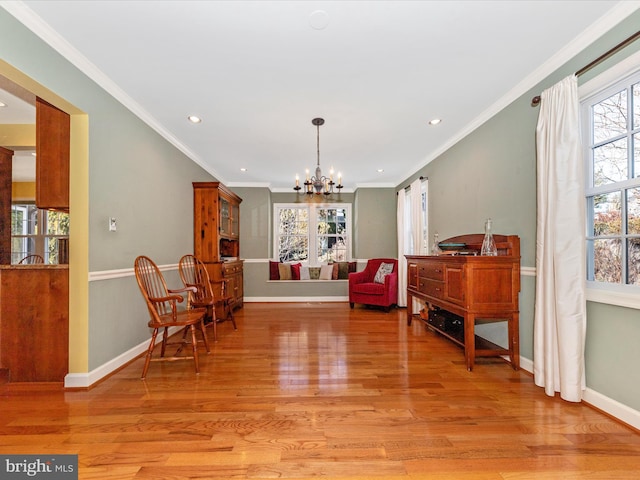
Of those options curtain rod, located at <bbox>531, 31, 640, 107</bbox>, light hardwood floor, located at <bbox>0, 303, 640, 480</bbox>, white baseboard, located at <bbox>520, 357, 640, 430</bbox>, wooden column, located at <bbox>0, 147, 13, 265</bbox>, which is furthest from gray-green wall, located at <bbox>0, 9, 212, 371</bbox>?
white baseboard, located at <bbox>520, 357, 640, 430</bbox>

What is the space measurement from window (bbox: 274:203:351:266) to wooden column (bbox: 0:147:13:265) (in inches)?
173

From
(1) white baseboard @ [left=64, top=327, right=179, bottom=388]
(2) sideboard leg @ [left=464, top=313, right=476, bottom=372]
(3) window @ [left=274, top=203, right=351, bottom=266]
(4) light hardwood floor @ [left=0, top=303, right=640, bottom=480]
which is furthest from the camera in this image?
(3) window @ [left=274, top=203, right=351, bottom=266]

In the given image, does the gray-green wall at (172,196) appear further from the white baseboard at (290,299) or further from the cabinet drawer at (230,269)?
the white baseboard at (290,299)

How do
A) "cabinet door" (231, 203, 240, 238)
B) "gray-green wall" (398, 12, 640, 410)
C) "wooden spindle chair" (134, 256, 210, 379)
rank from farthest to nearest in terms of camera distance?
"cabinet door" (231, 203, 240, 238) → "wooden spindle chair" (134, 256, 210, 379) → "gray-green wall" (398, 12, 640, 410)

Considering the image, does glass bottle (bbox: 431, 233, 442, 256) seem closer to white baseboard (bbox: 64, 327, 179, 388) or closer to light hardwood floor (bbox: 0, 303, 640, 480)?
light hardwood floor (bbox: 0, 303, 640, 480)

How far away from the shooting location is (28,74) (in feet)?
6.13

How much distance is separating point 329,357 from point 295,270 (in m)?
3.62

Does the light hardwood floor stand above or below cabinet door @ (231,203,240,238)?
below

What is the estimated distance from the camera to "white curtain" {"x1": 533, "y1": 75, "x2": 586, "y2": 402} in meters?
2.03

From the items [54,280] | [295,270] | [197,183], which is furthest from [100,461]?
[295,270]

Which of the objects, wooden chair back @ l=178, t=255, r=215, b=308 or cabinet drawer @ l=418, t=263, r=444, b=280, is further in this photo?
wooden chair back @ l=178, t=255, r=215, b=308

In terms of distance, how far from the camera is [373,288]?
531 centimetres

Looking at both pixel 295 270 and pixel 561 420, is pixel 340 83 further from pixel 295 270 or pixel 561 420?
pixel 295 270

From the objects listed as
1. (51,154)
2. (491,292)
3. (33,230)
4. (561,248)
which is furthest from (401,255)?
(33,230)
